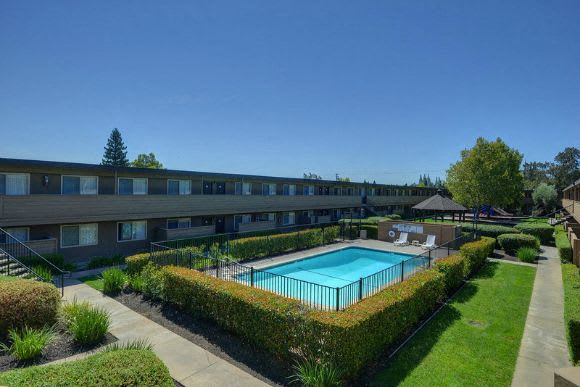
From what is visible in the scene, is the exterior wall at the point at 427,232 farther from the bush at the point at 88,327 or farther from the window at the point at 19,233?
the window at the point at 19,233

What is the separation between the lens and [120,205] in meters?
19.5

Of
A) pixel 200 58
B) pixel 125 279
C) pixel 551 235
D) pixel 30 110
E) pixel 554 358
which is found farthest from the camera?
pixel 551 235

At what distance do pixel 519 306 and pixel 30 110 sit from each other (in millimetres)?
32135

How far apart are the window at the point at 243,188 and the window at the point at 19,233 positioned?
607 inches

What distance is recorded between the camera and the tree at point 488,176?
133ft

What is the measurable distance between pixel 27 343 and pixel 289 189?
1125 inches

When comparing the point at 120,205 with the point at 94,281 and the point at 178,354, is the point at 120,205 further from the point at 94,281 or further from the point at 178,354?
the point at 178,354

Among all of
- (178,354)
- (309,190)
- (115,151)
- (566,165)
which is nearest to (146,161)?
(115,151)

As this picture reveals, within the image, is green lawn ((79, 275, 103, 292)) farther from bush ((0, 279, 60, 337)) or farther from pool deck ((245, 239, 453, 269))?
pool deck ((245, 239, 453, 269))

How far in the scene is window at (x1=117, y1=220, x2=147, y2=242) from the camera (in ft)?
67.7

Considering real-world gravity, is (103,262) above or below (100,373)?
below

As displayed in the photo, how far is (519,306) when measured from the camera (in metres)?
12.0

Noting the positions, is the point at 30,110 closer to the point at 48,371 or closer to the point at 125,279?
the point at 125,279

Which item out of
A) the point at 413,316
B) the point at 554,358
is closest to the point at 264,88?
the point at 413,316
